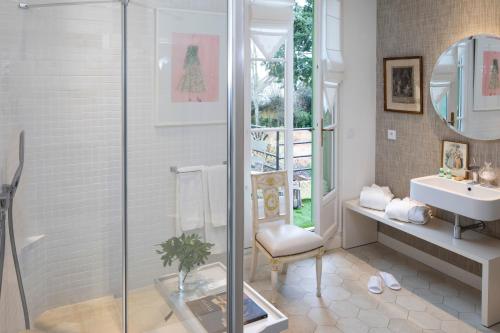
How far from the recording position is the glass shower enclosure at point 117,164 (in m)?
1.44

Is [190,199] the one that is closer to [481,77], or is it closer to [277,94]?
[481,77]

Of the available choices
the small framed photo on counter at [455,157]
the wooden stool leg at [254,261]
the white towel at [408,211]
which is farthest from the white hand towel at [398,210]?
the wooden stool leg at [254,261]

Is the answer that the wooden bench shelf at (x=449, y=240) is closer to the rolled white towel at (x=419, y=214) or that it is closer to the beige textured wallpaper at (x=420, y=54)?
the rolled white towel at (x=419, y=214)

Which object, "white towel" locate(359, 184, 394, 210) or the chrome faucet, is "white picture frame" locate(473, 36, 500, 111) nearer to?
the chrome faucet

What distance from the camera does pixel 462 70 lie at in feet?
10.6

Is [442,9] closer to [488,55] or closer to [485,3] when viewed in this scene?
[485,3]

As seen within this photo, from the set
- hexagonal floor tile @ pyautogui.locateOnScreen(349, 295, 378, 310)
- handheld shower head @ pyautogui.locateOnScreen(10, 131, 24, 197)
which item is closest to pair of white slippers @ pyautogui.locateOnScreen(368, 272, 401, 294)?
hexagonal floor tile @ pyautogui.locateOnScreen(349, 295, 378, 310)

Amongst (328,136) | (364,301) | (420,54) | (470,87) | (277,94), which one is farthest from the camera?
(277,94)

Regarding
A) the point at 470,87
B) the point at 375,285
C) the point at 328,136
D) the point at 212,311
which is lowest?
the point at 375,285

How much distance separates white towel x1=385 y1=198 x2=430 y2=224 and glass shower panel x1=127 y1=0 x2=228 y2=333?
2.42m

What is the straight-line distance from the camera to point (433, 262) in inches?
143

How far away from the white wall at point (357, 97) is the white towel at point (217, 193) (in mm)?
2737

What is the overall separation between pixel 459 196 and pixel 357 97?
59.1 inches

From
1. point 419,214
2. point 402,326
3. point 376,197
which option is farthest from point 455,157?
point 402,326
